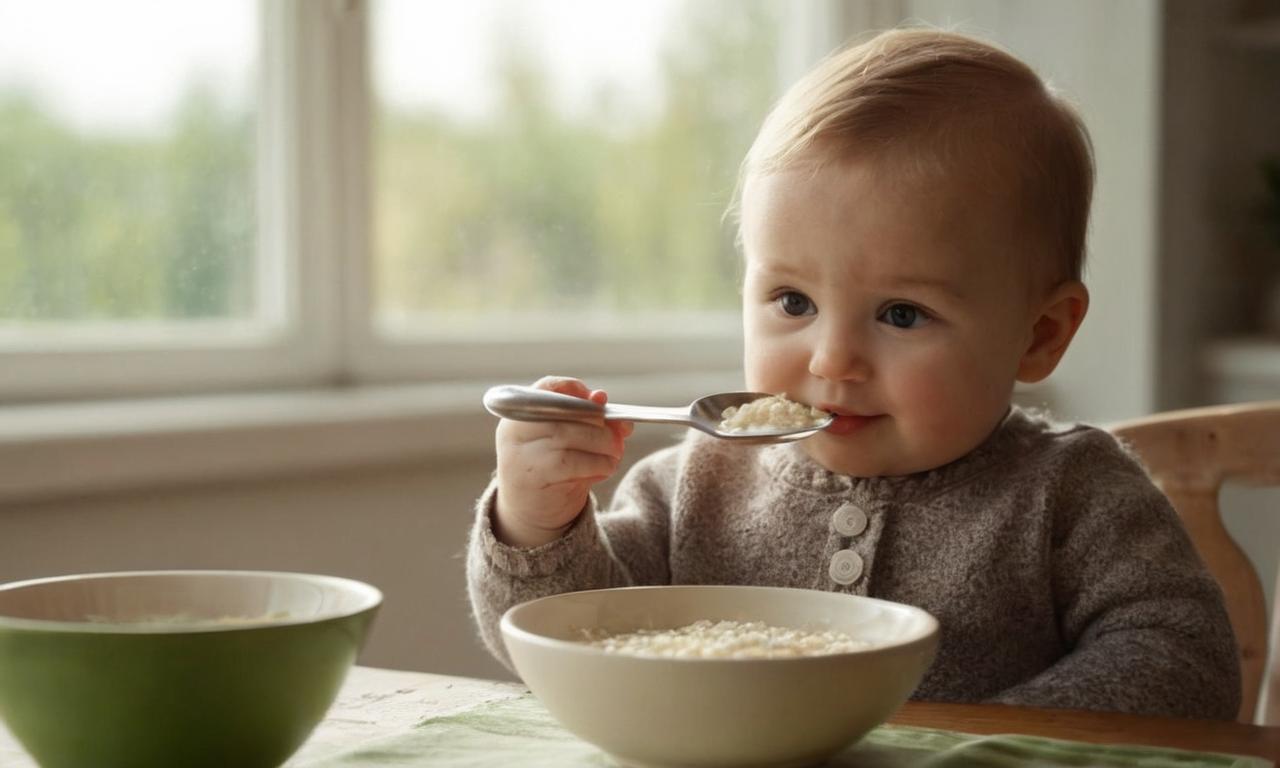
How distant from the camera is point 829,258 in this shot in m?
1.00

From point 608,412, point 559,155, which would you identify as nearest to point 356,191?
point 559,155

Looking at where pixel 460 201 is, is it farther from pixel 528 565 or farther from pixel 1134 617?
pixel 1134 617

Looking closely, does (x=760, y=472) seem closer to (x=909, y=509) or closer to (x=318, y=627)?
(x=909, y=509)

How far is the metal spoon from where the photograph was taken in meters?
0.83

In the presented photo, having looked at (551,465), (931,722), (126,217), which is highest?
(126,217)

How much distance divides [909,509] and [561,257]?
1.20 meters

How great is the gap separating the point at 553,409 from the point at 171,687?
0.99ft

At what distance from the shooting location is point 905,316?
1022mm

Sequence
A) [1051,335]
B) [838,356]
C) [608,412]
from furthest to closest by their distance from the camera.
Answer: [1051,335]
[838,356]
[608,412]

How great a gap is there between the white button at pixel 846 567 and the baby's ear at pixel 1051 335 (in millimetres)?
210

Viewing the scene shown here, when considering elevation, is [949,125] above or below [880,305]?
above

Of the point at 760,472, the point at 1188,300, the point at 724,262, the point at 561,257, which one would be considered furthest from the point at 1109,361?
the point at 760,472

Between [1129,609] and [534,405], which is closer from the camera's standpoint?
[534,405]

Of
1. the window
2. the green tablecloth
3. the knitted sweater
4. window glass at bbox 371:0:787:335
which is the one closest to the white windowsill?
the window
